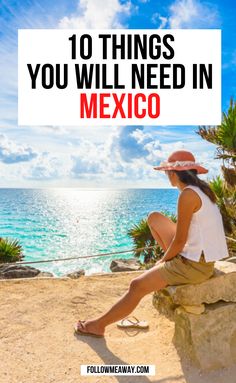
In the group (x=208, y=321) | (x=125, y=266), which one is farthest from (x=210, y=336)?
(x=125, y=266)

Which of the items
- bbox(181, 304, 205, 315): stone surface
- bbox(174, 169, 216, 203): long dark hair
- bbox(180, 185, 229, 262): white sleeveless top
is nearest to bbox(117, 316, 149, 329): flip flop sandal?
bbox(181, 304, 205, 315): stone surface

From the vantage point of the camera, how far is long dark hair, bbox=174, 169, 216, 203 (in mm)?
3172

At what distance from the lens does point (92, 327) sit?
3697mm

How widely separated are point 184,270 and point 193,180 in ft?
2.25

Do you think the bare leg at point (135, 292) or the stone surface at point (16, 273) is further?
the stone surface at point (16, 273)

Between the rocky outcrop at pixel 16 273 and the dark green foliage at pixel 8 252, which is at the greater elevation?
the rocky outcrop at pixel 16 273

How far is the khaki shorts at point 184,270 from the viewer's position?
323cm

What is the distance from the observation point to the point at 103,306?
4508 millimetres

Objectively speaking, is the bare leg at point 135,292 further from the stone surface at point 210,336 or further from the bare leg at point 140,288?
the stone surface at point 210,336

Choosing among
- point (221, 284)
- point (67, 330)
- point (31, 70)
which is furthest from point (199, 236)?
point (31, 70)

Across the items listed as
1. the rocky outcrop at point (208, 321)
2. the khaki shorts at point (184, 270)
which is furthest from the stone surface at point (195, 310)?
the khaki shorts at point (184, 270)

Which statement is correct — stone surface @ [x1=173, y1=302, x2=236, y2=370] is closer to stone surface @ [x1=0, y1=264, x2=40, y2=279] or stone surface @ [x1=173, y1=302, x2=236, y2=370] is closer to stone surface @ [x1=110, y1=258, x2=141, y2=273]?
stone surface @ [x1=0, y1=264, x2=40, y2=279]

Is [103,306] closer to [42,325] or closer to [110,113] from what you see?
[42,325]

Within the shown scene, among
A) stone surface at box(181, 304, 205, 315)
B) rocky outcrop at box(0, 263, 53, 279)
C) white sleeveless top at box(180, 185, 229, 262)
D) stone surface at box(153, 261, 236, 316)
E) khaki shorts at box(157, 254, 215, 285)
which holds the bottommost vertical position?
rocky outcrop at box(0, 263, 53, 279)
